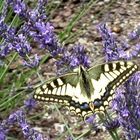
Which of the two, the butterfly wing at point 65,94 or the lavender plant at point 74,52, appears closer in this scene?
the lavender plant at point 74,52

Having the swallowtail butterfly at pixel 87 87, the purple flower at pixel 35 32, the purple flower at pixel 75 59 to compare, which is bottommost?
the swallowtail butterfly at pixel 87 87

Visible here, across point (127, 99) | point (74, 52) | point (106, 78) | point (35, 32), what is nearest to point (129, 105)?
point (127, 99)

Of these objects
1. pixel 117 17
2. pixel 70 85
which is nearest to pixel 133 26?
pixel 117 17

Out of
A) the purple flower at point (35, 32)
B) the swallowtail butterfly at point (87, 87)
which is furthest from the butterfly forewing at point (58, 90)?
the purple flower at point (35, 32)

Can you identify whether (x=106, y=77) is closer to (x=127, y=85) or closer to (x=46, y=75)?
(x=127, y=85)

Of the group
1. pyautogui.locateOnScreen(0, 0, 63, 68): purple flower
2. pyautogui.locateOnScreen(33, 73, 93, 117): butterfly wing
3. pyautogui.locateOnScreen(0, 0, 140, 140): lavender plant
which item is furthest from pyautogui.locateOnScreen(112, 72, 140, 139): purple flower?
pyautogui.locateOnScreen(0, 0, 63, 68): purple flower

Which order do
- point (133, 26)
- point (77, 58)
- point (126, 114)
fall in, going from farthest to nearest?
point (133, 26) < point (77, 58) < point (126, 114)

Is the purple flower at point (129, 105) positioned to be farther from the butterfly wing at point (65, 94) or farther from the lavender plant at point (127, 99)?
the butterfly wing at point (65, 94)

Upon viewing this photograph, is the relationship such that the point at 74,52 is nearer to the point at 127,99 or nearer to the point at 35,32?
the point at 35,32
